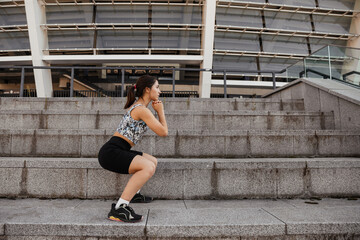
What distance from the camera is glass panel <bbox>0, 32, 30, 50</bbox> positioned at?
16.0 m

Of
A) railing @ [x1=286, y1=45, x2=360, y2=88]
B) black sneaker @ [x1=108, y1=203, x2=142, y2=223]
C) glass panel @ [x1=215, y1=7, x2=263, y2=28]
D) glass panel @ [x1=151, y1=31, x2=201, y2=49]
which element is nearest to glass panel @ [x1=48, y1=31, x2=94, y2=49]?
glass panel @ [x1=151, y1=31, x2=201, y2=49]

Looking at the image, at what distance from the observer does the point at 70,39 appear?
16062 millimetres

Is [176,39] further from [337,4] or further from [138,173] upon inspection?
[138,173]

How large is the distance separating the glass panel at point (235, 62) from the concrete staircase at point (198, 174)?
40.7ft

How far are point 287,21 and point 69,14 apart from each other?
1619 centimetres

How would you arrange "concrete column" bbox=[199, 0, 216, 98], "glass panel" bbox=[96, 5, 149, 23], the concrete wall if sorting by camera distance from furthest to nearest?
"glass panel" bbox=[96, 5, 149, 23] < "concrete column" bbox=[199, 0, 216, 98] < the concrete wall

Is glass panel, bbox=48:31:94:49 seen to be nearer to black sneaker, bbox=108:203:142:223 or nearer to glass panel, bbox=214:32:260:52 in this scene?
glass panel, bbox=214:32:260:52

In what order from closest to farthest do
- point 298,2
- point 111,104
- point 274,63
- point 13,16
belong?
1. point 111,104
2. point 13,16
3. point 274,63
4. point 298,2

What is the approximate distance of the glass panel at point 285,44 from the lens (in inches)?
660

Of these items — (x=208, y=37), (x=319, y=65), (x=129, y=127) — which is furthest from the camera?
(x=208, y=37)

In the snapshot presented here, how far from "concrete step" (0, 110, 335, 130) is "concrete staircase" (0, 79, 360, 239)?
2 cm

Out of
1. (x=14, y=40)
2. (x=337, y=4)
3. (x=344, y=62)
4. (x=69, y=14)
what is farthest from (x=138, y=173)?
(x=337, y=4)

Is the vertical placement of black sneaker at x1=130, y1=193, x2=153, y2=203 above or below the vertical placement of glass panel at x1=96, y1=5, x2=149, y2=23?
below

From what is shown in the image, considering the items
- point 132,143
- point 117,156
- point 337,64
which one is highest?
point 337,64
